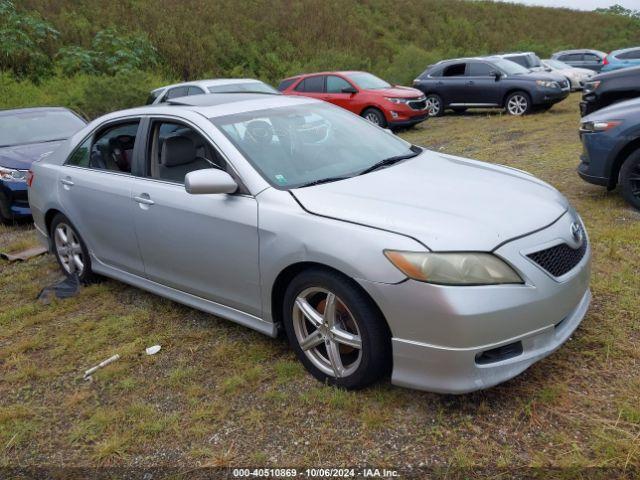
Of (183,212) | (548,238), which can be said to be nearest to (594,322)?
(548,238)

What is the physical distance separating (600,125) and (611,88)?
104 inches

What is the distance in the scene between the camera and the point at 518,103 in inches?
559

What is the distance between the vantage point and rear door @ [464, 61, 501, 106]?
14523 millimetres

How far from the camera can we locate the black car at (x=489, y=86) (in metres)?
13.9

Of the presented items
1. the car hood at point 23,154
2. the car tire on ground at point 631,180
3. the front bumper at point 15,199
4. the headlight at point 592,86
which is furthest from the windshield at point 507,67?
the front bumper at point 15,199

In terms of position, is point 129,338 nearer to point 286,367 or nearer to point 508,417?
point 286,367

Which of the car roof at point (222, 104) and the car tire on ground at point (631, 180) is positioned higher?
the car roof at point (222, 104)

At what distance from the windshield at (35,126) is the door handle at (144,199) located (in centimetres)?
499

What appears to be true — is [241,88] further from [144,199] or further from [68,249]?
[144,199]

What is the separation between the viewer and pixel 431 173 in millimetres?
3631

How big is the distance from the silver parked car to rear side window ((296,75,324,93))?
33.4ft

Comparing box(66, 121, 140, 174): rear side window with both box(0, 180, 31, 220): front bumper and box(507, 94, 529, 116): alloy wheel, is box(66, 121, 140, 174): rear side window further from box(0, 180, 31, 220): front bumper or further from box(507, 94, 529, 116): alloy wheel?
box(507, 94, 529, 116): alloy wheel

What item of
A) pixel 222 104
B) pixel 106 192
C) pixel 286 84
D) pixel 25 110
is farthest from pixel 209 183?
pixel 286 84

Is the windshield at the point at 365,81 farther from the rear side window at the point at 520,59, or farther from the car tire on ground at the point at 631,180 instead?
the car tire on ground at the point at 631,180
